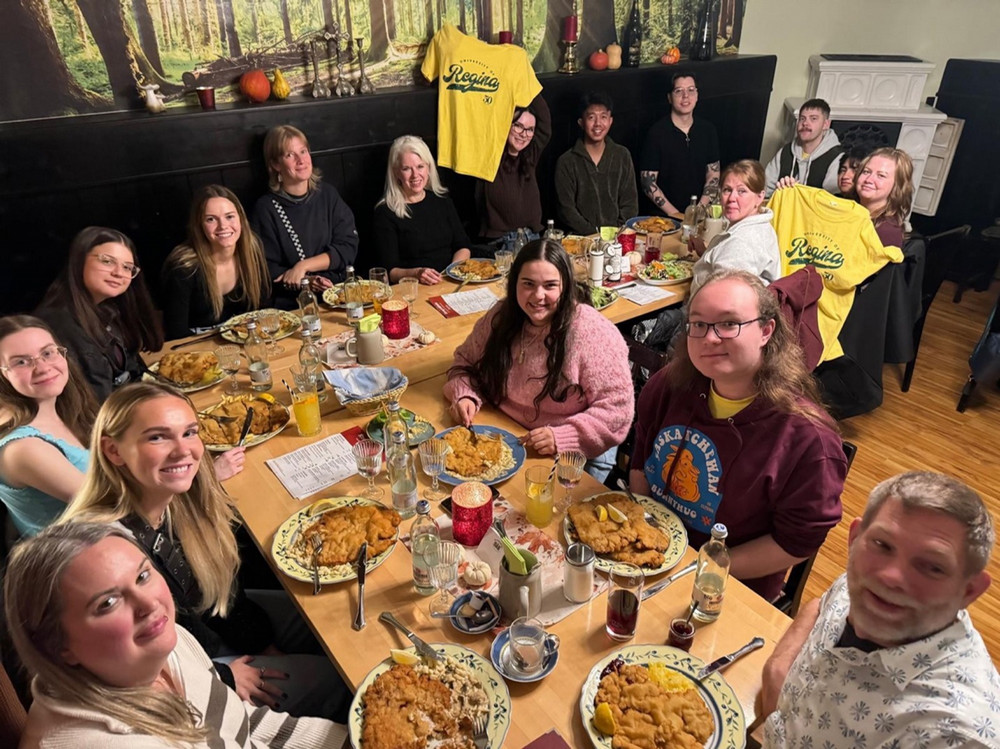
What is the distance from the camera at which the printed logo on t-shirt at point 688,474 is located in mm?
1856

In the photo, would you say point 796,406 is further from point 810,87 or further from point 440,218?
point 810,87

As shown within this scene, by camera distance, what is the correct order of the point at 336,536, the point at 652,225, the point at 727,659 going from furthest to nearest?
1. the point at 652,225
2. the point at 336,536
3. the point at 727,659

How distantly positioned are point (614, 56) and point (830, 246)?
2642mm

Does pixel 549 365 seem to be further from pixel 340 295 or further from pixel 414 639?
pixel 340 295

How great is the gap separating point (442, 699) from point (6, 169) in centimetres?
331

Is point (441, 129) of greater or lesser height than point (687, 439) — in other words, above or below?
above

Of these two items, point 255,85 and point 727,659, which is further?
point 255,85

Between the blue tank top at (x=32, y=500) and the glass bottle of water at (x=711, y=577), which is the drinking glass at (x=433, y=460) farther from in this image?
the blue tank top at (x=32, y=500)

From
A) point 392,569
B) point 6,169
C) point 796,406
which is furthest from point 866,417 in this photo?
point 6,169

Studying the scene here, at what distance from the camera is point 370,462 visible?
1938mm

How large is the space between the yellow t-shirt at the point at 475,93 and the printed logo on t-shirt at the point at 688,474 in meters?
3.02

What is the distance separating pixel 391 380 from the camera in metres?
2.38

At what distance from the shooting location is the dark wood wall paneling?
128 inches

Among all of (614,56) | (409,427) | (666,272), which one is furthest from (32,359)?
(614,56)
